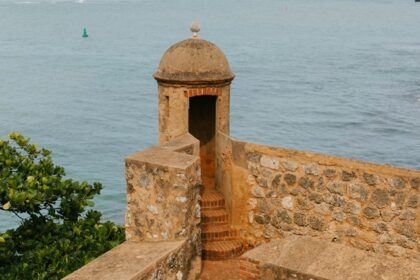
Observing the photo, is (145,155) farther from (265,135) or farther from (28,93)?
(28,93)

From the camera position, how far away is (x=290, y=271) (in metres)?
4.45

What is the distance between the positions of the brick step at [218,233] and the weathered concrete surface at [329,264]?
228 inches

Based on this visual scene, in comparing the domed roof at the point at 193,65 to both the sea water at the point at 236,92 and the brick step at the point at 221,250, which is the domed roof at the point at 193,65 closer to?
the brick step at the point at 221,250

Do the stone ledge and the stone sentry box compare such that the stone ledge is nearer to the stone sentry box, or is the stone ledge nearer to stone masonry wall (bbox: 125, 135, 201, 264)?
stone masonry wall (bbox: 125, 135, 201, 264)

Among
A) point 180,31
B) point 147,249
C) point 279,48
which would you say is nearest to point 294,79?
point 279,48

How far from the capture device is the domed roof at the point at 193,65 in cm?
1131

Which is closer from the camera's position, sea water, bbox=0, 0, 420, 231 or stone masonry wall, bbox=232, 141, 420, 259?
stone masonry wall, bbox=232, 141, 420, 259

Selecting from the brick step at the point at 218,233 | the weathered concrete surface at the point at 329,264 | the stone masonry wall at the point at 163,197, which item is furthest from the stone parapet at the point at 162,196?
the weathered concrete surface at the point at 329,264

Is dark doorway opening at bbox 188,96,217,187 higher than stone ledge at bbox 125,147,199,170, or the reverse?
stone ledge at bbox 125,147,199,170

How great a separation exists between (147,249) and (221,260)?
2931mm

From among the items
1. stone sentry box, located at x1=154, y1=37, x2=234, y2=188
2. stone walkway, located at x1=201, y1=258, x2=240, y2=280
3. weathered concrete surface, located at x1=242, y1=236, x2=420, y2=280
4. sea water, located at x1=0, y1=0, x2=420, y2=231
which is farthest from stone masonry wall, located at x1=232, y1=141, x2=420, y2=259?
sea water, located at x1=0, y1=0, x2=420, y2=231

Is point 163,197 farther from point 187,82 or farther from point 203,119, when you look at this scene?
point 203,119

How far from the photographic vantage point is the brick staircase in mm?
10328

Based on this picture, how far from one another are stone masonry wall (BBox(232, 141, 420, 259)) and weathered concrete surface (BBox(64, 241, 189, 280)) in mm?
2250
